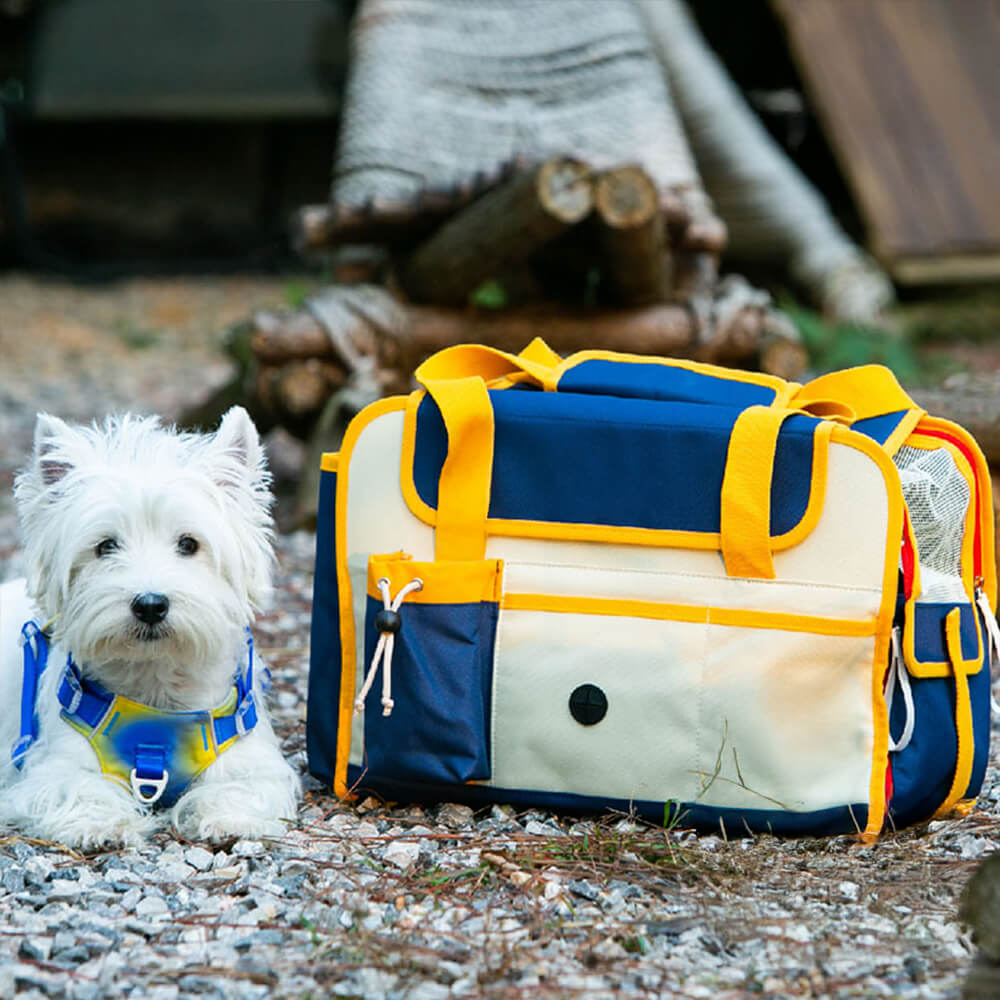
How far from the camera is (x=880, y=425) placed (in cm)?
306

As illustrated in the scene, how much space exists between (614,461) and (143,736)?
1.20 m

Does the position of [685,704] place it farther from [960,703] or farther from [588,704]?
[960,703]

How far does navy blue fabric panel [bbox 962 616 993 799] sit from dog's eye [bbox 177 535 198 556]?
5.52ft

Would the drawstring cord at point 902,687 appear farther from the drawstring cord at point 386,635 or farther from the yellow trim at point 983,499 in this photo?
the drawstring cord at point 386,635

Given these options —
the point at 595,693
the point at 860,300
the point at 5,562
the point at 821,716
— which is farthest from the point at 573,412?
the point at 860,300

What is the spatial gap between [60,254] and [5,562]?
7.92 metres

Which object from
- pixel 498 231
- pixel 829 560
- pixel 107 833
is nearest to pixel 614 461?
pixel 829 560

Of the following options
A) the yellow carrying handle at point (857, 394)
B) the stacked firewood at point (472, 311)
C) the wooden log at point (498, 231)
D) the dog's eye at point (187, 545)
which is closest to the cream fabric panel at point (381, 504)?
the dog's eye at point (187, 545)

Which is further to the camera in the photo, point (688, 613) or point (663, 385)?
point (663, 385)

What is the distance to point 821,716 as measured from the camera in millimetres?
2906

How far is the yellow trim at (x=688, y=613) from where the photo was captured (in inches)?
113

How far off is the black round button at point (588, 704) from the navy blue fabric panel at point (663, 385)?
668mm

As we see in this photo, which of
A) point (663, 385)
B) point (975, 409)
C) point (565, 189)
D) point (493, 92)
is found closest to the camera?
point (663, 385)

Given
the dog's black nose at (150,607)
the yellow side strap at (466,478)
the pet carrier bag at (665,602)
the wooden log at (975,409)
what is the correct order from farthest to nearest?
the wooden log at (975,409) < the yellow side strap at (466,478) < the pet carrier bag at (665,602) < the dog's black nose at (150,607)
